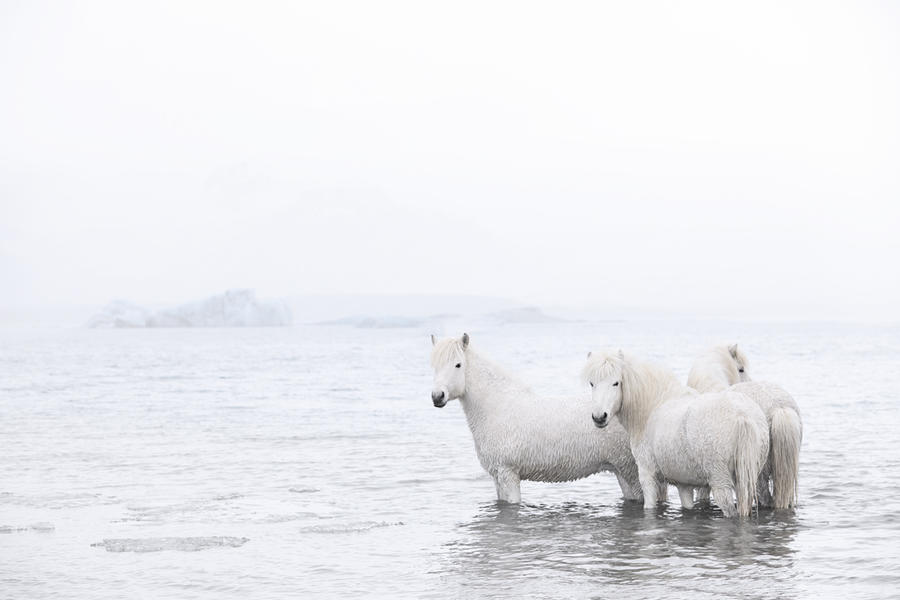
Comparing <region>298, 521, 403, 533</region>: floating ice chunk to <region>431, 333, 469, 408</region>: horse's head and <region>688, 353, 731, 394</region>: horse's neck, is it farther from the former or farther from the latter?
<region>688, 353, 731, 394</region>: horse's neck

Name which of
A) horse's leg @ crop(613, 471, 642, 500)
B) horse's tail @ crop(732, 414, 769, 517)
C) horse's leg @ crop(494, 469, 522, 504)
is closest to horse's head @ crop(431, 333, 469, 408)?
horse's leg @ crop(494, 469, 522, 504)

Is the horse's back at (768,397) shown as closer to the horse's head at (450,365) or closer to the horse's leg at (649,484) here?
the horse's leg at (649,484)

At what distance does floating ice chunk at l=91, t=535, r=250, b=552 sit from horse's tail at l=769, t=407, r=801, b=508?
16.5 feet

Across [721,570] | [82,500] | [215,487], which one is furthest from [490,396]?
[82,500]

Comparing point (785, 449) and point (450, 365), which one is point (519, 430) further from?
point (785, 449)

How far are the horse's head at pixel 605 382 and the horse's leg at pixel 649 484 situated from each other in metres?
0.61

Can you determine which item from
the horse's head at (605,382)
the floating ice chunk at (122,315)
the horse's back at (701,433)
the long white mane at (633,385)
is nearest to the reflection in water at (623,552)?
the horse's back at (701,433)

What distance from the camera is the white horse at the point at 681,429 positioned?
8562mm

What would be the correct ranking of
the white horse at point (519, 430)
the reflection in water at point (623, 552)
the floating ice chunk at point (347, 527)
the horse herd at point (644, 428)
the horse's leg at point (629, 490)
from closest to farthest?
the reflection in water at point (623, 552), the horse herd at point (644, 428), the floating ice chunk at point (347, 527), the white horse at point (519, 430), the horse's leg at point (629, 490)

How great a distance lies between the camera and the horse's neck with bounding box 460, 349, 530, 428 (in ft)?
34.4

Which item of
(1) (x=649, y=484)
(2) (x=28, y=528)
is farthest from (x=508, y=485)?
(2) (x=28, y=528)

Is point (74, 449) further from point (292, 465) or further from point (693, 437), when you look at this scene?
point (693, 437)

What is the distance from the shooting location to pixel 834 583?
23.7 feet

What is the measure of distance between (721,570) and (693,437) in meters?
1.48
